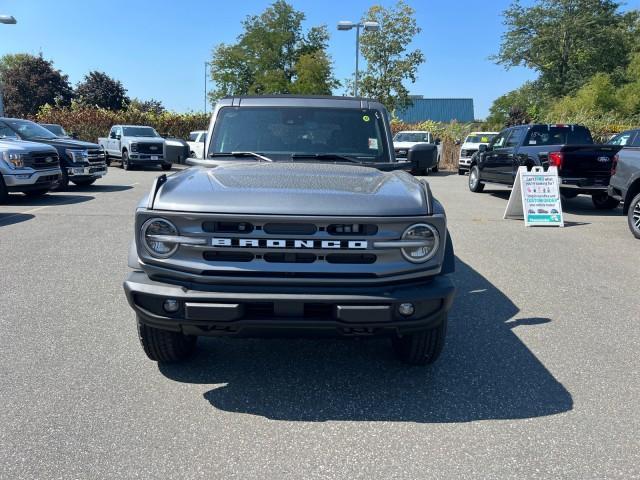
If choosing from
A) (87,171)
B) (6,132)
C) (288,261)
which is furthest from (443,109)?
(288,261)

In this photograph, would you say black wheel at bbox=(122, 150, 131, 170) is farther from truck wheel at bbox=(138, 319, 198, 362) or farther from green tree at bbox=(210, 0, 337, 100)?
green tree at bbox=(210, 0, 337, 100)

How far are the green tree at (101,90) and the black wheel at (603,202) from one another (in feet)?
175

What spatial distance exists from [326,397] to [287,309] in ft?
2.53

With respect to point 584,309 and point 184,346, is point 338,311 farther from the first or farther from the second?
point 584,309

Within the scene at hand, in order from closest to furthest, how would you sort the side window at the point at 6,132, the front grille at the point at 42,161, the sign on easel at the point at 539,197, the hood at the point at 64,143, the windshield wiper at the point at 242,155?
the windshield wiper at the point at 242,155 < the sign on easel at the point at 539,197 < the front grille at the point at 42,161 < the side window at the point at 6,132 < the hood at the point at 64,143

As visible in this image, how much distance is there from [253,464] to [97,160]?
13958 mm

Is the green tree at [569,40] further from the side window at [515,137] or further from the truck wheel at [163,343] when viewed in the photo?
the truck wheel at [163,343]

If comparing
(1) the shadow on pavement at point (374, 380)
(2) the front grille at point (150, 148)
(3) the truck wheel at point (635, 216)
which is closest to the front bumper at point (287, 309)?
(1) the shadow on pavement at point (374, 380)

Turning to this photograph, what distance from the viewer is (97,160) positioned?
49.0 ft

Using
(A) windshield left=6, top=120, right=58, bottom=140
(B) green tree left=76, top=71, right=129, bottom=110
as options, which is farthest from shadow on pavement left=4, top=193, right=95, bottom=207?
(B) green tree left=76, top=71, right=129, bottom=110

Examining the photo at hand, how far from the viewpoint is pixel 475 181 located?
16266 mm

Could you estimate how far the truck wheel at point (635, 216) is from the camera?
29.2ft

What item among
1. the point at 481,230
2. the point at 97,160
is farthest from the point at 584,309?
the point at 97,160

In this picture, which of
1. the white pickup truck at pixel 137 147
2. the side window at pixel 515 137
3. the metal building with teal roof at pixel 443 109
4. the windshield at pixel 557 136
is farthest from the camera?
the metal building with teal roof at pixel 443 109
